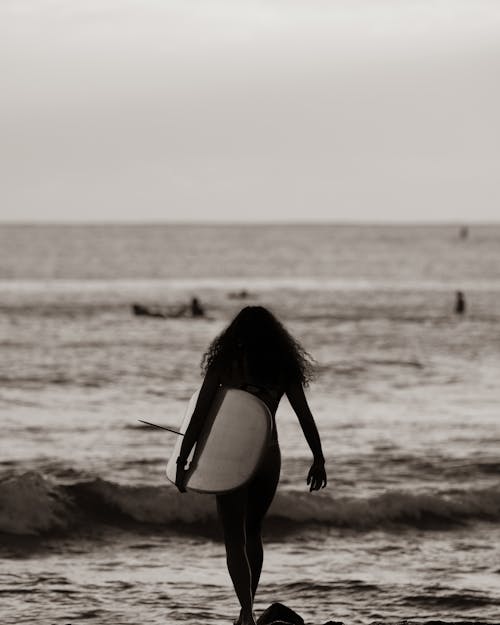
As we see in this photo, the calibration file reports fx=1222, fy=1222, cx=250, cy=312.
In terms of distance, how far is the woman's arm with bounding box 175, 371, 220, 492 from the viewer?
652 cm

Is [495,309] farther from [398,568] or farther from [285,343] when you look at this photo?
[285,343]

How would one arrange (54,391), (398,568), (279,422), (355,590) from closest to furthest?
(355,590) < (398,568) < (279,422) < (54,391)

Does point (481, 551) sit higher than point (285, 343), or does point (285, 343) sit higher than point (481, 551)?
point (285, 343)

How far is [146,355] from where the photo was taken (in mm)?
35125

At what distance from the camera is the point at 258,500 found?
6.72 metres

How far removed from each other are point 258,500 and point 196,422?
59 cm

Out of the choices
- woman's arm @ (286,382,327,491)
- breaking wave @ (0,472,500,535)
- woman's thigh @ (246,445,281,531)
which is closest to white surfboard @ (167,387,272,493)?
woman's thigh @ (246,445,281,531)

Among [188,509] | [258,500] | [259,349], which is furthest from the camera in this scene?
[188,509]

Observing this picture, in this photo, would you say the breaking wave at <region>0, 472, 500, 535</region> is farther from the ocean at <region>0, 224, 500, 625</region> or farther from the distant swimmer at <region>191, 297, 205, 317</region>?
the distant swimmer at <region>191, 297, 205, 317</region>

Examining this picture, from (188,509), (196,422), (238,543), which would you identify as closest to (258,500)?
(238,543)

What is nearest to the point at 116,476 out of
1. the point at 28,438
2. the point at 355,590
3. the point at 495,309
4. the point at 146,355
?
the point at 28,438

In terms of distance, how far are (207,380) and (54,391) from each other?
1979 centimetres

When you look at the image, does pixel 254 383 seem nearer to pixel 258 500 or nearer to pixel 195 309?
pixel 258 500

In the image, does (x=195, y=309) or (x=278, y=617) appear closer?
(x=278, y=617)
